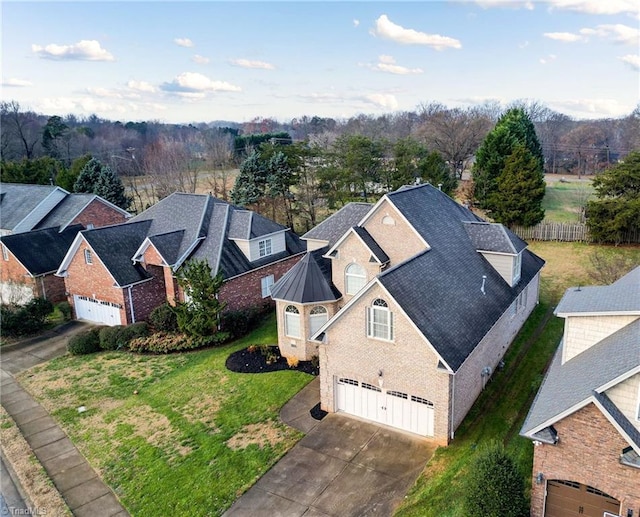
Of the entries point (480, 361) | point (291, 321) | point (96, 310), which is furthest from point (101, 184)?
point (480, 361)

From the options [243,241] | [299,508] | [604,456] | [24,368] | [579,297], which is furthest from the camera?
[243,241]

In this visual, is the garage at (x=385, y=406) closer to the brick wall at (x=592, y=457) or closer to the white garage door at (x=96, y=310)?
the brick wall at (x=592, y=457)

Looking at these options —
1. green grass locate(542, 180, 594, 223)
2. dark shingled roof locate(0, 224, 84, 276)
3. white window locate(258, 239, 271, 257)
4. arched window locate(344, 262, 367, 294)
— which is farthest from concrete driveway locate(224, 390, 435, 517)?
green grass locate(542, 180, 594, 223)

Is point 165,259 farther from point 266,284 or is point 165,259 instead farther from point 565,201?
point 565,201

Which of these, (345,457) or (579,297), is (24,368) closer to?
(345,457)

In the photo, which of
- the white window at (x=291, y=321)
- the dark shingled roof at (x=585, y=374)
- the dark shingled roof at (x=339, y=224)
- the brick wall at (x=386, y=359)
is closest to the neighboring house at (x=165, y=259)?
the dark shingled roof at (x=339, y=224)

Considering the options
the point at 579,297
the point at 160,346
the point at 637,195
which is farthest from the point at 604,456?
the point at 637,195

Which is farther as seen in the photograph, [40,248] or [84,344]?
[40,248]
